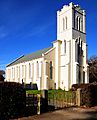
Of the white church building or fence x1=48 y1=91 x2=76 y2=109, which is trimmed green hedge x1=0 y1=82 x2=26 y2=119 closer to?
fence x1=48 y1=91 x2=76 y2=109

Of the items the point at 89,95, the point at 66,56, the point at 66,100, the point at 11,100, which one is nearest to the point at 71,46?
the point at 66,56

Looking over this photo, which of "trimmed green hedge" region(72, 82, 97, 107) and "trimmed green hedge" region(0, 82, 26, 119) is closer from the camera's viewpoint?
"trimmed green hedge" region(0, 82, 26, 119)

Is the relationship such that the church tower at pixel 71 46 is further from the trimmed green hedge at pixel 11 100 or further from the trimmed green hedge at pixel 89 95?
the trimmed green hedge at pixel 11 100

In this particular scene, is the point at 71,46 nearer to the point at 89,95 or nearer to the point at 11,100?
the point at 89,95

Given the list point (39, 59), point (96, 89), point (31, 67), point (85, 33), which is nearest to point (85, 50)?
point (85, 33)

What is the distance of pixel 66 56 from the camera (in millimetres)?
46469

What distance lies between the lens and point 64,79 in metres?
46.0

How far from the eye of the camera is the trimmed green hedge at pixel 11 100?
12.7 meters

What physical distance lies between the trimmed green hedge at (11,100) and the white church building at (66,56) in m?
31.4

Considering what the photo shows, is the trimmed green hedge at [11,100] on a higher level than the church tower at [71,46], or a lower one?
lower

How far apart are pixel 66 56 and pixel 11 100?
3392cm

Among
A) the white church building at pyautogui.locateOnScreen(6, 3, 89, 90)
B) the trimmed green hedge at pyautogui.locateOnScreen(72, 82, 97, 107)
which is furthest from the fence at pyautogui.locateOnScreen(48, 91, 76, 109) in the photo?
the white church building at pyautogui.locateOnScreen(6, 3, 89, 90)

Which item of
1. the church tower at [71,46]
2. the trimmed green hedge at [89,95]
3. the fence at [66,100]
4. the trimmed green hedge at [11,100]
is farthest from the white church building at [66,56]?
the trimmed green hedge at [11,100]

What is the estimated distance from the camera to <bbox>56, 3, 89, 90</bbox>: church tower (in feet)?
149
